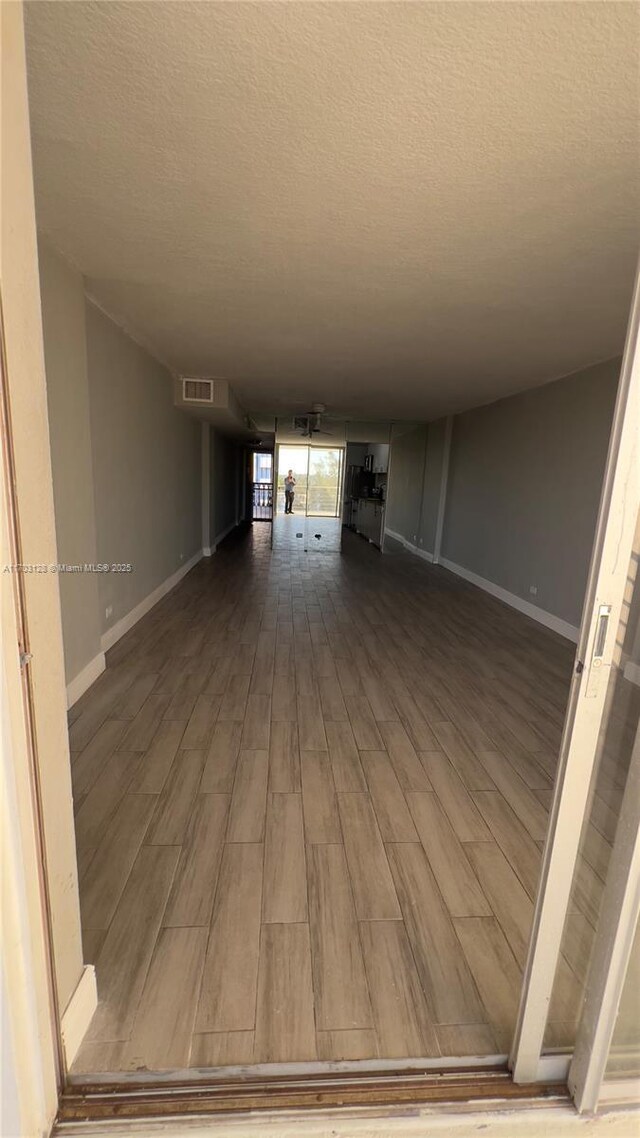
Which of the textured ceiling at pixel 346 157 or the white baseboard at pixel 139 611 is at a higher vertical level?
the textured ceiling at pixel 346 157

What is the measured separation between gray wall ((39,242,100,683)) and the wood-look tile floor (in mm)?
455

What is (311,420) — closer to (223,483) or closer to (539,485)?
(223,483)

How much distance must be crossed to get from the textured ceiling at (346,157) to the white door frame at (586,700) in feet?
3.23

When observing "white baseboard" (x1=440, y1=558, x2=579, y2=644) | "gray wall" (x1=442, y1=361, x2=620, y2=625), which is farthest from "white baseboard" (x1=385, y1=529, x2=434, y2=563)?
"gray wall" (x1=442, y1=361, x2=620, y2=625)

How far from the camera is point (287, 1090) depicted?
1.06 meters

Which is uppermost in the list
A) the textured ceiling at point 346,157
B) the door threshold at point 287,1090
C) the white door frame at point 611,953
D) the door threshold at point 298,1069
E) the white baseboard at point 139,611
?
the textured ceiling at point 346,157

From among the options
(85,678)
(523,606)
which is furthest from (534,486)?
(85,678)

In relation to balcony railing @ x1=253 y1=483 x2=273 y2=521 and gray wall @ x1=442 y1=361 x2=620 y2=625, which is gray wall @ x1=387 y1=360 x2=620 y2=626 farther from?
balcony railing @ x1=253 y1=483 x2=273 y2=521

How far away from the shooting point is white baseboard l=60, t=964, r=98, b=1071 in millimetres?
1086

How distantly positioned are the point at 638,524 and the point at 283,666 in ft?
9.65

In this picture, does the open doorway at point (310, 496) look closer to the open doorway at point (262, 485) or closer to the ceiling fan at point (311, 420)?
the ceiling fan at point (311, 420)

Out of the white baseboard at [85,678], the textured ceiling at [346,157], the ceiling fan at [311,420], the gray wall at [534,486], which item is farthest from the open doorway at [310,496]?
the textured ceiling at [346,157]

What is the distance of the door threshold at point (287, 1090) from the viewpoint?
3.36ft

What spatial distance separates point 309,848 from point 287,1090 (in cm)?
77
